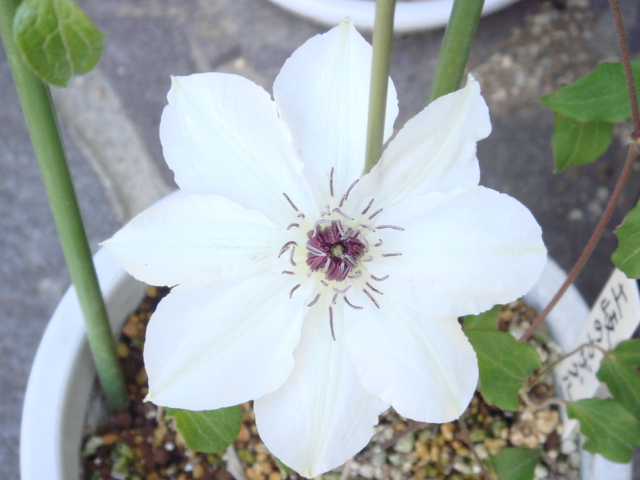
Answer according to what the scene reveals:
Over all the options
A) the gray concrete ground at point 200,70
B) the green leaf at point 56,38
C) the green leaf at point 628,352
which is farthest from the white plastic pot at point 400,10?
the green leaf at point 56,38

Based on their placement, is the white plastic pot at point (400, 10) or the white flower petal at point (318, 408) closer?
the white flower petal at point (318, 408)

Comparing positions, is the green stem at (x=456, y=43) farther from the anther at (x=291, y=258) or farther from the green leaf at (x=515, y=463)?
the green leaf at (x=515, y=463)

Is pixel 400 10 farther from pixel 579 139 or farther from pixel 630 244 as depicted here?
pixel 630 244

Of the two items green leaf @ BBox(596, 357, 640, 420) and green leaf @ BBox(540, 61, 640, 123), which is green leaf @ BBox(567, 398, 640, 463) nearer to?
green leaf @ BBox(596, 357, 640, 420)

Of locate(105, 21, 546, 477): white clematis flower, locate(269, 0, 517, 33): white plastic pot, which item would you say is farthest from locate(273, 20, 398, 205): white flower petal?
locate(269, 0, 517, 33): white plastic pot

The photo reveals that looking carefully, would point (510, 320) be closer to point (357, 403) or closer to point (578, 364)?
point (578, 364)

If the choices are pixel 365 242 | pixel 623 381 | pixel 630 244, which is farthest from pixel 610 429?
pixel 365 242

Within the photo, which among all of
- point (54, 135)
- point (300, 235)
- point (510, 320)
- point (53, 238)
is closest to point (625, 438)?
point (510, 320)
